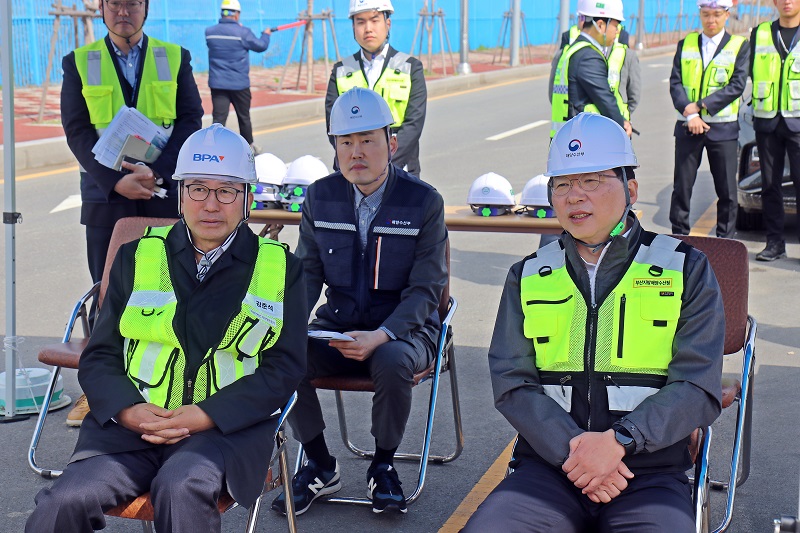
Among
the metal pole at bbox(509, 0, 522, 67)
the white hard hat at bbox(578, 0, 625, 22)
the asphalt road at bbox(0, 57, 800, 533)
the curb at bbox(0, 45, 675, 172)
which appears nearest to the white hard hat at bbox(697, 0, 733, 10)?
the white hard hat at bbox(578, 0, 625, 22)

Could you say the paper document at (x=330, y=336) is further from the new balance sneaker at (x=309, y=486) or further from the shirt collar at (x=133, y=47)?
the shirt collar at (x=133, y=47)

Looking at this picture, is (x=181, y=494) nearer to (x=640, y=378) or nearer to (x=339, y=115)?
(x=640, y=378)

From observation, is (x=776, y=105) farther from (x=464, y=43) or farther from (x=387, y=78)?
(x=464, y=43)

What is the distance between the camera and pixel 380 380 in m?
4.35

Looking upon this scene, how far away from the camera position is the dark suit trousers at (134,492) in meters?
3.24

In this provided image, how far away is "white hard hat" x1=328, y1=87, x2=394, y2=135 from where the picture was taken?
467 centimetres

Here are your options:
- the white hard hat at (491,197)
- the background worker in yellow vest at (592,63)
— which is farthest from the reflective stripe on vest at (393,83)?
the white hard hat at (491,197)

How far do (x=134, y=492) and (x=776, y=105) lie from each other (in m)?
6.40

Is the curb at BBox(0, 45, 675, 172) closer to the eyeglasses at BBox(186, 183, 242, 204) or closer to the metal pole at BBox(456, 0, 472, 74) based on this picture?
the metal pole at BBox(456, 0, 472, 74)

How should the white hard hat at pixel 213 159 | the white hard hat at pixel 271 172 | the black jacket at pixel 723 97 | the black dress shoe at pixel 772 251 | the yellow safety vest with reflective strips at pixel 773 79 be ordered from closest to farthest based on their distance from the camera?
the white hard hat at pixel 213 159
the white hard hat at pixel 271 172
the yellow safety vest with reflective strips at pixel 773 79
the black jacket at pixel 723 97
the black dress shoe at pixel 772 251

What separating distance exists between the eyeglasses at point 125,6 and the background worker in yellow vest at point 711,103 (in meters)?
4.75

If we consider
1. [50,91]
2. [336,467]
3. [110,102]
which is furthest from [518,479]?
[50,91]

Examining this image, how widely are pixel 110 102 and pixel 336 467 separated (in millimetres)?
2198

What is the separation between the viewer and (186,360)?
12.1ft
